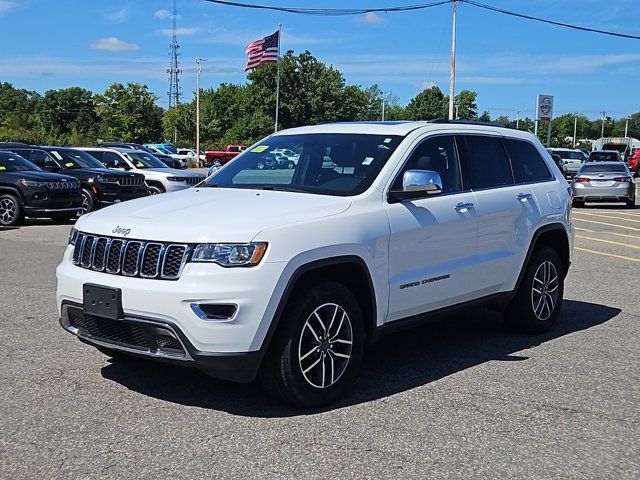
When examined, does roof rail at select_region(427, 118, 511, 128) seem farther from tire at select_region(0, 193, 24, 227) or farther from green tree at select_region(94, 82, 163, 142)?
green tree at select_region(94, 82, 163, 142)

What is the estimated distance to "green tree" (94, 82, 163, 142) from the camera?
8700 cm

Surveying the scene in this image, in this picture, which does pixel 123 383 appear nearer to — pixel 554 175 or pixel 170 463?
pixel 170 463

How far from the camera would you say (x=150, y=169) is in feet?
68.7

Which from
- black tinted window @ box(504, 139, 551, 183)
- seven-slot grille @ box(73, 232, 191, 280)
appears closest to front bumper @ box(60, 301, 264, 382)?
seven-slot grille @ box(73, 232, 191, 280)

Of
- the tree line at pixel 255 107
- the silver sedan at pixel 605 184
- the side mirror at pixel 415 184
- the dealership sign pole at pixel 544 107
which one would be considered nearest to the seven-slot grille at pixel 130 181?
the silver sedan at pixel 605 184

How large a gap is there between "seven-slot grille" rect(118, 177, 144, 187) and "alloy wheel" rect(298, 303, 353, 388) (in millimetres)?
14737

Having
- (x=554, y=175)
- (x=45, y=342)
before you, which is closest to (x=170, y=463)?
(x=45, y=342)

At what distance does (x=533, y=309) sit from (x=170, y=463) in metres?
3.90

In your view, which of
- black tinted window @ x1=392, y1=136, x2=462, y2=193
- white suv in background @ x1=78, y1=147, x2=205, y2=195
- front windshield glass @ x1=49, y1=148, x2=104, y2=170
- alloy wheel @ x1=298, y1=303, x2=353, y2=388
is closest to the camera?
alloy wheel @ x1=298, y1=303, x2=353, y2=388

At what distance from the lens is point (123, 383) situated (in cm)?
522

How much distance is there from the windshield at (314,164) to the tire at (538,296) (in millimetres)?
1966

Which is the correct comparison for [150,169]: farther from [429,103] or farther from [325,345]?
[429,103]

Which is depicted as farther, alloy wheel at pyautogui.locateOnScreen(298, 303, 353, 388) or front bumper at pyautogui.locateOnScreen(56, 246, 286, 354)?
alloy wheel at pyautogui.locateOnScreen(298, 303, 353, 388)

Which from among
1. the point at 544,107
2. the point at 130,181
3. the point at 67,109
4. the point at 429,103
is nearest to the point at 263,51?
the point at 544,107
